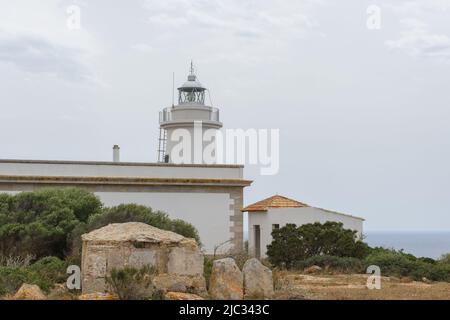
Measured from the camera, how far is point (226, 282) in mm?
12539

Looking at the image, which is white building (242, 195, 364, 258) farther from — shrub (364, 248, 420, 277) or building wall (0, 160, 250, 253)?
shrub (364, 248, 420, 277)

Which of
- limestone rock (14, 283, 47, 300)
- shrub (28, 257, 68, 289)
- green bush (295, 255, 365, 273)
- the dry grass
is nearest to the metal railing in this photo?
green bush (295, 255, 365, 273)

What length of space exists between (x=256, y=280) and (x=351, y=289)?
2.67 metres

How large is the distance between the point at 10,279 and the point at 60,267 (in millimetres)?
1816

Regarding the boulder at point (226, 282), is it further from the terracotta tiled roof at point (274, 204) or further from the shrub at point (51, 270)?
the terracotta tiled roof at point (274, 204)

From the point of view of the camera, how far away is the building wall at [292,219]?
24.7m

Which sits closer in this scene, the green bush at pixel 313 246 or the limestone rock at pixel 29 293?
the limestone rock at pixel 29 293

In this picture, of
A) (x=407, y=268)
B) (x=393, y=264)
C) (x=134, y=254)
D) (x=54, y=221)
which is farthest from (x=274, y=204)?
(x=134, y=254)

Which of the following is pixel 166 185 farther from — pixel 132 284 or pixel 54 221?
pixel 132 284

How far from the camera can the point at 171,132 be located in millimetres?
29625

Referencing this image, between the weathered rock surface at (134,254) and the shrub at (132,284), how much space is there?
523 mm

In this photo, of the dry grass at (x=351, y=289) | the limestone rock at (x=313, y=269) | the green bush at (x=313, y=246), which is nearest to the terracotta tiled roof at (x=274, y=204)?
the green bush at (x=313, y=246)

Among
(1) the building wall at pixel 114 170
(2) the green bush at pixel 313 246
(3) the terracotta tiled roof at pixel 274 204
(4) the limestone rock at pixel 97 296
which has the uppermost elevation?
(1) the building wall at pixel 114 170
